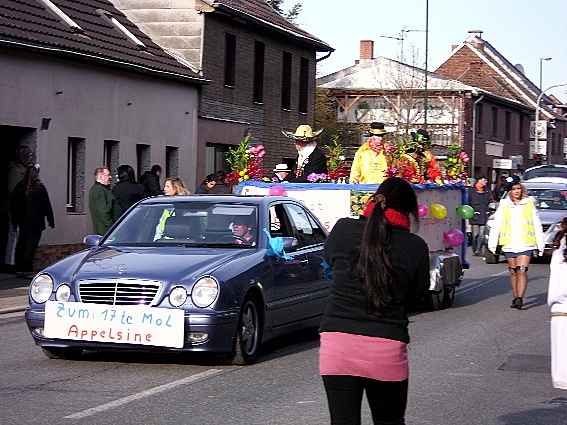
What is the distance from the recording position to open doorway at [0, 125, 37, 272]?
21.3 m

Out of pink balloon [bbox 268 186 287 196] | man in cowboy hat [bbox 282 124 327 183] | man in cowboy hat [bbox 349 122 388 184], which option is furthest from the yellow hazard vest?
pink balloon [bbox 268 186 287 196]

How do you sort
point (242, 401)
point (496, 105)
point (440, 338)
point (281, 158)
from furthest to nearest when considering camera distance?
point (496, 105) < point (281, 158) < point (440, 338) < point (242, 401)

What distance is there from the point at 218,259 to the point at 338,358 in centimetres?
563

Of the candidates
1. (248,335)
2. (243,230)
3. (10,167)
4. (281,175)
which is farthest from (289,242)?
(10,167)

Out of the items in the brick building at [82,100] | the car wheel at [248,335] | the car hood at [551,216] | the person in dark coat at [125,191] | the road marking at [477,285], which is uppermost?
the brick building at [82,100]

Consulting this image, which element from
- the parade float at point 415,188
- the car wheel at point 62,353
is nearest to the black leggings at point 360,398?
the car wheel at point 62,353

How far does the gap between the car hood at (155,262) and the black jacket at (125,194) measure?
27.1ft

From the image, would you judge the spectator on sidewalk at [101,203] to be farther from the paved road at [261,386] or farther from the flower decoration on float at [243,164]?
the paved road at [261,386]

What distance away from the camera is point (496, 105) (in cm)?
7075

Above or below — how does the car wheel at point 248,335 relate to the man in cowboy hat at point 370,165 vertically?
below

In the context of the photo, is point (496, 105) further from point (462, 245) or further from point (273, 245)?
point (273, 245)

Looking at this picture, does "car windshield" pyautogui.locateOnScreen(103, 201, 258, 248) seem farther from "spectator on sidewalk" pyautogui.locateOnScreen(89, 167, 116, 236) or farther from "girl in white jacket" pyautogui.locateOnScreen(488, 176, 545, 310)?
"spectator on sidewalk" pyautogui.locateOnScreen(89, 167, 116, 236)

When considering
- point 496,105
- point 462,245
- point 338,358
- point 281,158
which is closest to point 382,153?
point 462,245

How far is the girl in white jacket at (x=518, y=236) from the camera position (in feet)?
59.5
